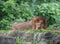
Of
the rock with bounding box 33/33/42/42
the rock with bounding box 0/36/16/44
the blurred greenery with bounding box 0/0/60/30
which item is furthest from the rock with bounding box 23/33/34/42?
the blurred greenery with bounding box 0/0/60/30

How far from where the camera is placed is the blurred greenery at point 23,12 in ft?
28.3

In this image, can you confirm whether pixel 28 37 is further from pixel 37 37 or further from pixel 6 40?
pixel 6 40

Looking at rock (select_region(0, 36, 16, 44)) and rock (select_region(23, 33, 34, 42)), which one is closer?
rock (select_region(0, 36, 16, 44))

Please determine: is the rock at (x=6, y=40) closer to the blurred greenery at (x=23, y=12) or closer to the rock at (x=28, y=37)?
the rock at (x=28, y=37)

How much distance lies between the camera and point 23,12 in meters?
9.39

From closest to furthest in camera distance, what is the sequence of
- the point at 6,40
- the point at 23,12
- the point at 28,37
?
the point at 6,40 → the point at 28,37 → the point at 23,12

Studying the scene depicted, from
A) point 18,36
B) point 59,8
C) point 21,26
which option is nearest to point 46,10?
point 59,8

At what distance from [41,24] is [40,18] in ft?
0.58

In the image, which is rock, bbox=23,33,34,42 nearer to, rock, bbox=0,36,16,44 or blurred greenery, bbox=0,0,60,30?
rock, bbox=0,36,16,44

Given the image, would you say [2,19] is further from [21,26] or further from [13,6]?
[21,26]

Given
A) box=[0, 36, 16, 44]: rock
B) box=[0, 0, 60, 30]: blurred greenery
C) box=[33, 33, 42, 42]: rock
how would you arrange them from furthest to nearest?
box=[0, 0, 60, 30]: blurred greenery, box=[33, 33, 42, 42]: rock, box=[0, 36, 16, 44]: rock

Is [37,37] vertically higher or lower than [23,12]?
higher

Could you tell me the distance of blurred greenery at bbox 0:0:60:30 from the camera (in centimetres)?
864

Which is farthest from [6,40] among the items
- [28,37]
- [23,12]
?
[23,12]
